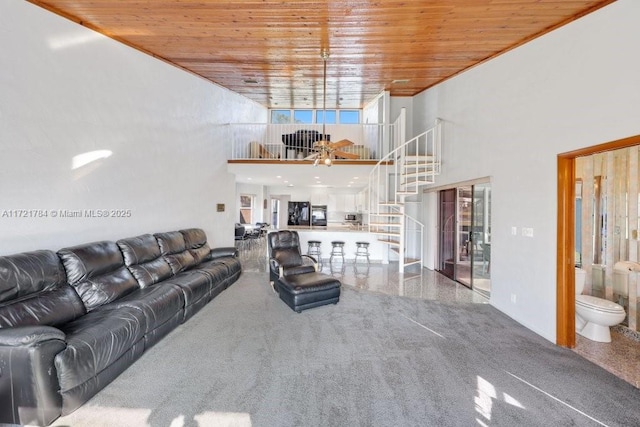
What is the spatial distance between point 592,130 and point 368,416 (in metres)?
3.39

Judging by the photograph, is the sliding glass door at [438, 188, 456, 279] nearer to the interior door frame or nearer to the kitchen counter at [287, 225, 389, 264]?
the kitchen counter at [287, 225, 389, 264]

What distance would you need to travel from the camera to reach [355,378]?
229cm

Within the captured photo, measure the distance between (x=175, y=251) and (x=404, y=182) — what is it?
4.74 meters

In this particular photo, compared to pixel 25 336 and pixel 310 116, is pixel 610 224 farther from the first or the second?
pixel 310 116

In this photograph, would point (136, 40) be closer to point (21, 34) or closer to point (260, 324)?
point (21, 34)

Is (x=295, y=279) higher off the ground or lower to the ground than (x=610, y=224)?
lower

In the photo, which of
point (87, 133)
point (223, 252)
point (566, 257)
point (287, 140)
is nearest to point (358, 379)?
Answer: point (566, 257)

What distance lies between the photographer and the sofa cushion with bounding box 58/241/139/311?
2.70 metres

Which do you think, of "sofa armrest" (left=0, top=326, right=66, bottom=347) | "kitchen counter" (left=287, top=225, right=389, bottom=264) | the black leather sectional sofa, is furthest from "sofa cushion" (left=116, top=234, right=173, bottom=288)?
"kitchen counter" (left=287, top=225, right=389, bottom=264)

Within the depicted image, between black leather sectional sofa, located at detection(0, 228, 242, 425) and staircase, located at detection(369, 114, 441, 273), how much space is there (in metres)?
3.92

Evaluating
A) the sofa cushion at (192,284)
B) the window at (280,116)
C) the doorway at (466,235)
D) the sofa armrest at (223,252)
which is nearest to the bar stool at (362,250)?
the doorway at (466,235)

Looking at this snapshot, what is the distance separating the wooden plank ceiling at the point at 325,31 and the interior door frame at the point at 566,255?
5.63 feet

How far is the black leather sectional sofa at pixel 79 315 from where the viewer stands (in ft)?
5.69

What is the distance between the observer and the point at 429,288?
4.85 m
